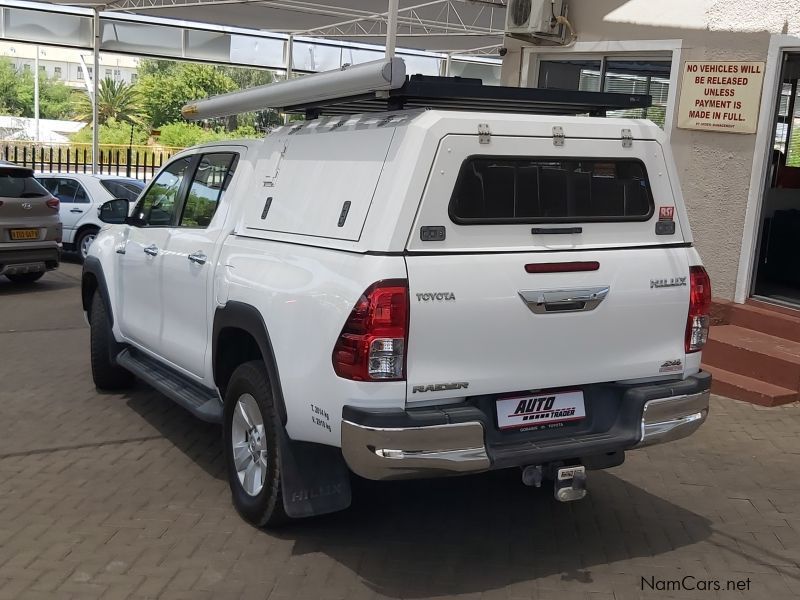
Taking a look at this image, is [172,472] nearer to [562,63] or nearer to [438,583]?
[438,583]

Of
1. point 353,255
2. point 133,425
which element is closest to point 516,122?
point 353,255

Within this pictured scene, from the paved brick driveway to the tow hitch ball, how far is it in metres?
0.39

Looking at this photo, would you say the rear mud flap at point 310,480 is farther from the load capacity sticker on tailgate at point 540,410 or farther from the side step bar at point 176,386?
the side step bar at point 176,386

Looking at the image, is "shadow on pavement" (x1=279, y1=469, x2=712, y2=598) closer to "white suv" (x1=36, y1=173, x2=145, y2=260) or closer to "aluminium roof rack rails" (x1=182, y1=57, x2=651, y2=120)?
"aluminium roof rack rails" (x1=182, y1=57, x2=651, y2=120)

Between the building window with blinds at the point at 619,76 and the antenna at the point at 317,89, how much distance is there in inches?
179

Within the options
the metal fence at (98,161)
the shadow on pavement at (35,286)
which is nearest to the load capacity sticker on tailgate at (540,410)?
the shadow on pavement at (35,286)

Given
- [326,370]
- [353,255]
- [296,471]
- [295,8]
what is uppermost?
[295,8]

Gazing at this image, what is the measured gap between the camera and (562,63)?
34.6 ft

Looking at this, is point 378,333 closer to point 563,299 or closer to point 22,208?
point 563,299

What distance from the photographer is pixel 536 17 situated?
9922 millimetres

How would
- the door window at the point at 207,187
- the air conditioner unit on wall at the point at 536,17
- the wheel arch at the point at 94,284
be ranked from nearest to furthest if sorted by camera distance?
the door window at the point at 207,187 → the wheel arch at the point at 94,284 → the air conditioner unit on wall at the point at 536,17

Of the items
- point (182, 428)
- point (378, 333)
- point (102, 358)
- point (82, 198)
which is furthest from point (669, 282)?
point (82, 198)

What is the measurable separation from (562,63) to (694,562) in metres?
7.16

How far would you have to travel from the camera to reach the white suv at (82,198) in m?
15.4
